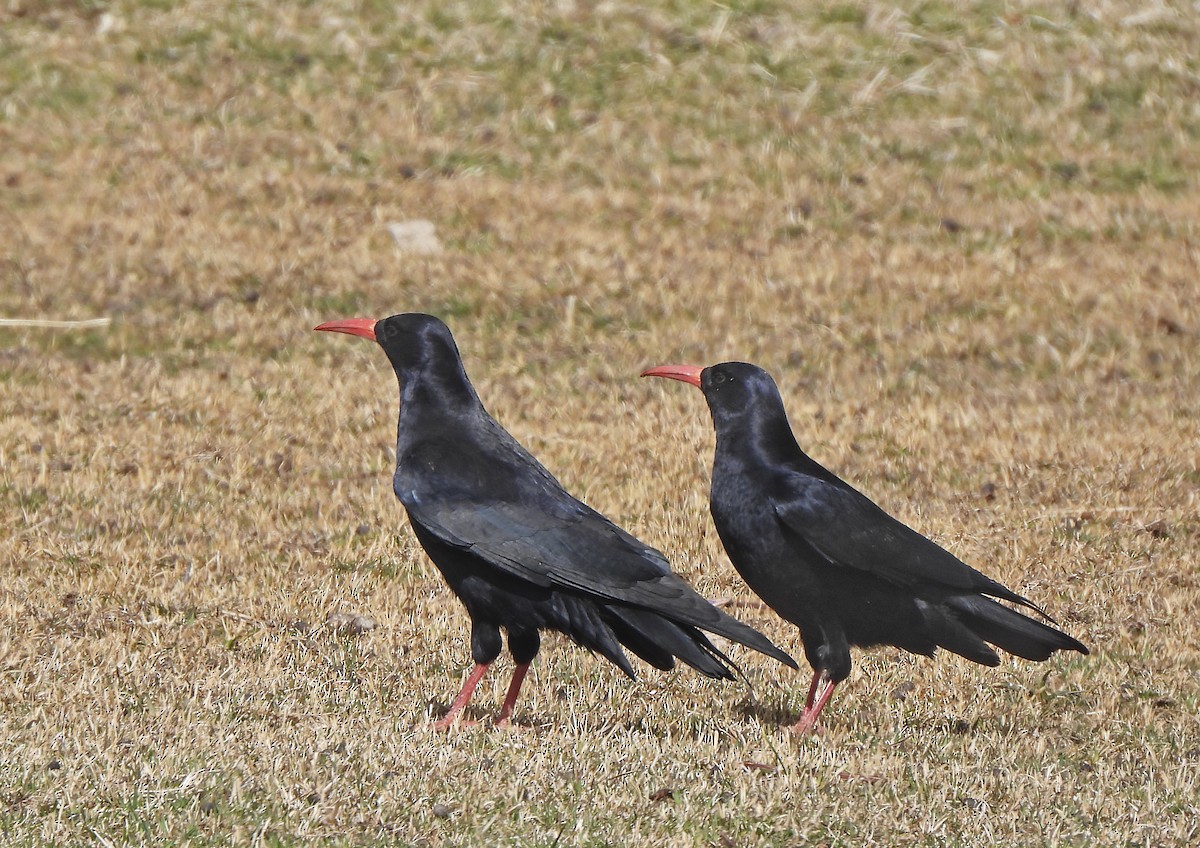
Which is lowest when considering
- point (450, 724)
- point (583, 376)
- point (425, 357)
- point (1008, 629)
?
point (583, 376)

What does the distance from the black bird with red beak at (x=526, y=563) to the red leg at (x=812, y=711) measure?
423mm

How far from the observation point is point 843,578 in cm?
662

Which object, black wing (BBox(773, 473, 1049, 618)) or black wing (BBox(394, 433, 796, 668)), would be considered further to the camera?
black wing (BBox(773, 473, 1049, 618))

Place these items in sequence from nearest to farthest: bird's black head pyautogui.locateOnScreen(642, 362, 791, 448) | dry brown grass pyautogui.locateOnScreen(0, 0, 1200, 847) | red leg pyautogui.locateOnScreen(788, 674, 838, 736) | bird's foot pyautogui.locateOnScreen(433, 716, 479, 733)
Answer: dry brown grass pyautogui.locateOnScreen(0, 0, 1200, 847) → bird's foot pyautogui.locateOnScreen(433, 716, 479, 733) → red leg pyautogui.locateOnScreen(788, 674, 838, 736) → bird's black head pyautogui.locateOnScreen(642, 362, 791, 448)

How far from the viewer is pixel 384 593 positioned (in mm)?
8141

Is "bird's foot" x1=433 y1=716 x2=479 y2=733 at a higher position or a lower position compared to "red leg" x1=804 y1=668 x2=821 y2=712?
lower

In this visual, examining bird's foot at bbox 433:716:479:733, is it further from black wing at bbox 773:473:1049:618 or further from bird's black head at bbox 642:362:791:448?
bird's black head at bbox 642:362:791:448

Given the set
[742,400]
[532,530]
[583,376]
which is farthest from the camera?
[583,376]

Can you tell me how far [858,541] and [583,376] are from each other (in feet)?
21.3

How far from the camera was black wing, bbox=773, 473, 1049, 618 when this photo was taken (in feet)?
21.4

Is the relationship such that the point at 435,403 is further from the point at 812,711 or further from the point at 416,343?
the point at 812,711

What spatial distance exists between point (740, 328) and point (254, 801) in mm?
9429

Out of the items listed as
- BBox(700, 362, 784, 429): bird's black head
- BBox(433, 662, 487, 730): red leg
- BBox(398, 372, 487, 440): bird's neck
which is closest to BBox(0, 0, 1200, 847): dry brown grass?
BBox(433, 662, 487, 730): red leg

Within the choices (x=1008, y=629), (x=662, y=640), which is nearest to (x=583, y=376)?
(x=1008, y=629)
